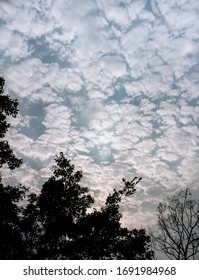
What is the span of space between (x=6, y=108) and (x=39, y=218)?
27.4 feet

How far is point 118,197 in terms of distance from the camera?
807 inches

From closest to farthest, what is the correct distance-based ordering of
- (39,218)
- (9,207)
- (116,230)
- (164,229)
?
1. (9,207)
2. (116,230)
3. (39,218)
4. (164,229)

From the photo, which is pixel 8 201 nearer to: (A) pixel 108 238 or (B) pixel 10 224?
(B) pixel 10 224

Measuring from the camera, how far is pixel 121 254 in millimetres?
19953

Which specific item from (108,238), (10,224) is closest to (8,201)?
(10,224)

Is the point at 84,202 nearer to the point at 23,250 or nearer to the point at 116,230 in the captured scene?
the point at 116,230

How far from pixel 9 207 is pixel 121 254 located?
322 inches

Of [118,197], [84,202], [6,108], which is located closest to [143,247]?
[118,197]
